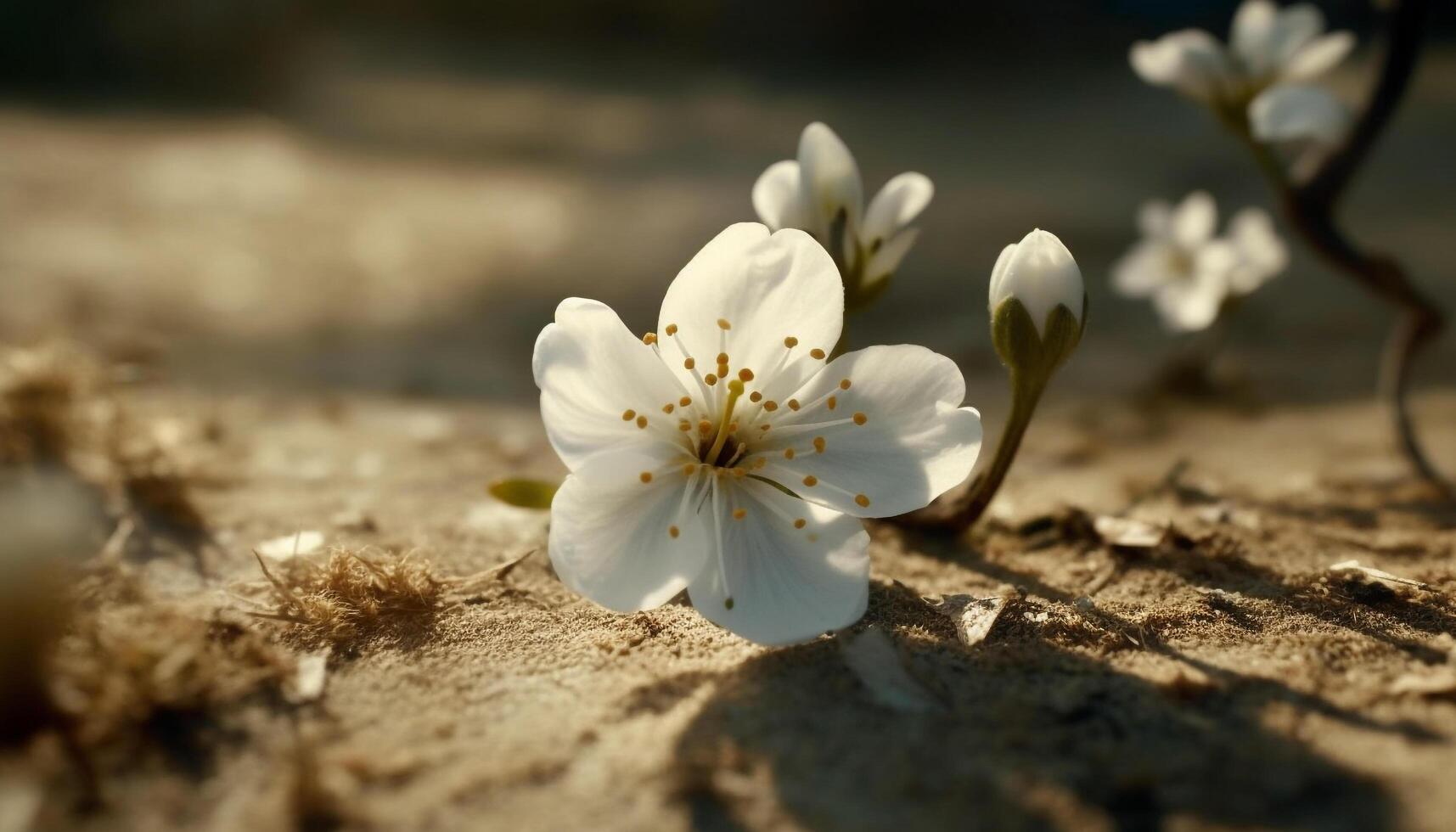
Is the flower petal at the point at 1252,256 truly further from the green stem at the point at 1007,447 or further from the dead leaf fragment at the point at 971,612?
the dead leaf fragment at the point at 971,612

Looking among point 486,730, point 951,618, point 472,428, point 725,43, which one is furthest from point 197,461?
point 725,43

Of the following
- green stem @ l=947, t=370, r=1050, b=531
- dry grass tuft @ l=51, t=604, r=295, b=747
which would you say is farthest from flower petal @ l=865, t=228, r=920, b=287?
dry grass tuft @ l=51, t=604, r=295, b=747

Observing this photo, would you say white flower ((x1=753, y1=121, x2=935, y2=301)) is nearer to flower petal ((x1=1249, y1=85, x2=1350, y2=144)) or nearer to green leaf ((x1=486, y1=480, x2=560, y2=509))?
green leaf ((x1=486, y1=480, x2=560, y2=509))

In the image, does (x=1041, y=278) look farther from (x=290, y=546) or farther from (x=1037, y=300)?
(x=290, y=546)

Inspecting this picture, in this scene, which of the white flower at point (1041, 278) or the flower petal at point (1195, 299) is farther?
the flower petal at point (1195, 299)

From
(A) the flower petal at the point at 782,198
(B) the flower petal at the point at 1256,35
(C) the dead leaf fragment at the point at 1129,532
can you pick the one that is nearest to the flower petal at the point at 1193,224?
(B) the flower petal at the point at 1256,35

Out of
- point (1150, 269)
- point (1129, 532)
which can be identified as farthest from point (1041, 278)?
point (1150, 269)
